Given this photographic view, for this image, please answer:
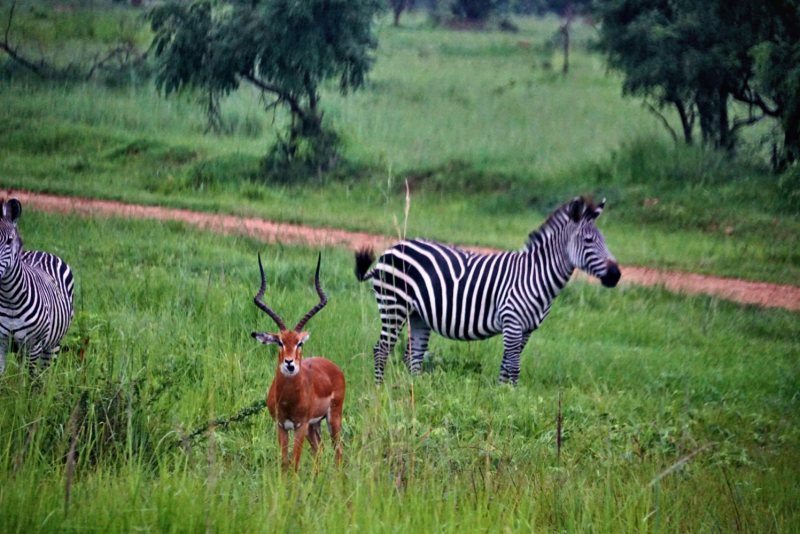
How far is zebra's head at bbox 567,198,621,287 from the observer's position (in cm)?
761

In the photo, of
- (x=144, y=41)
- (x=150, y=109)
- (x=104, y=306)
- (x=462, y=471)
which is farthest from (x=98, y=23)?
(x=462, y=471)

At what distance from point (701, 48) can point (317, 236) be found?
833cm

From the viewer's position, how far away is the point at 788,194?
15023 millimetres

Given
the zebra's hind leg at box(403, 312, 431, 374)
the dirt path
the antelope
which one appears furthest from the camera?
the dirt path

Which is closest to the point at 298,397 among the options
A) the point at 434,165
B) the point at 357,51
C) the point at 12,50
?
the point at 357,51

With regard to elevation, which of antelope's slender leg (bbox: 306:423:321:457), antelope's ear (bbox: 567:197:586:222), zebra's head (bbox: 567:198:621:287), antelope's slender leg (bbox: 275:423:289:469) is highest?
antelope's ear (bbox: 567:197:586:222)

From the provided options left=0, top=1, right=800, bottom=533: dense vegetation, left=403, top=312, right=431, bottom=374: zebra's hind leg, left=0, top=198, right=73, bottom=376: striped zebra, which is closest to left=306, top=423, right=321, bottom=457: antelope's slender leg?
left=0, top=1, right=800, bottom=533: dense vegetation

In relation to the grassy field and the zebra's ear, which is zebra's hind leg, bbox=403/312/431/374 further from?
the zebra's ear

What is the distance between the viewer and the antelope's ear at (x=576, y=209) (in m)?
7.74

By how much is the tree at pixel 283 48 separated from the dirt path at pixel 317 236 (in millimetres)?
4735

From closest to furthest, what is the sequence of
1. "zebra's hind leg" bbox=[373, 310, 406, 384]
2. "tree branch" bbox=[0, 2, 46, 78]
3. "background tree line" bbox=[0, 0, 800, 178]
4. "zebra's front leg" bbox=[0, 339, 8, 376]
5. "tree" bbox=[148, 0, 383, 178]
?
"zebra's front leg" bbox=[0, 339, 8, 376], "zebra's hind leg" bbox=[373, 310, 406, 384], "background tree line" bbox=[0, 0, 800, 178], "tree" bbox=[148, 0, 383, 178], "tree branch" bbox=[0, 2, 46, 78]

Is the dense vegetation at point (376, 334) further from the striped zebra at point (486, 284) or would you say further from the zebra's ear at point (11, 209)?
the zebra's ear at point (11, 209)

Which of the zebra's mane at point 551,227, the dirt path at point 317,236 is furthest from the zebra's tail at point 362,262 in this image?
the dirt path at point 317,236

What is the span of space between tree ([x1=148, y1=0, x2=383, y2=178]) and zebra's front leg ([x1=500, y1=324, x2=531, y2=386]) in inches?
457
